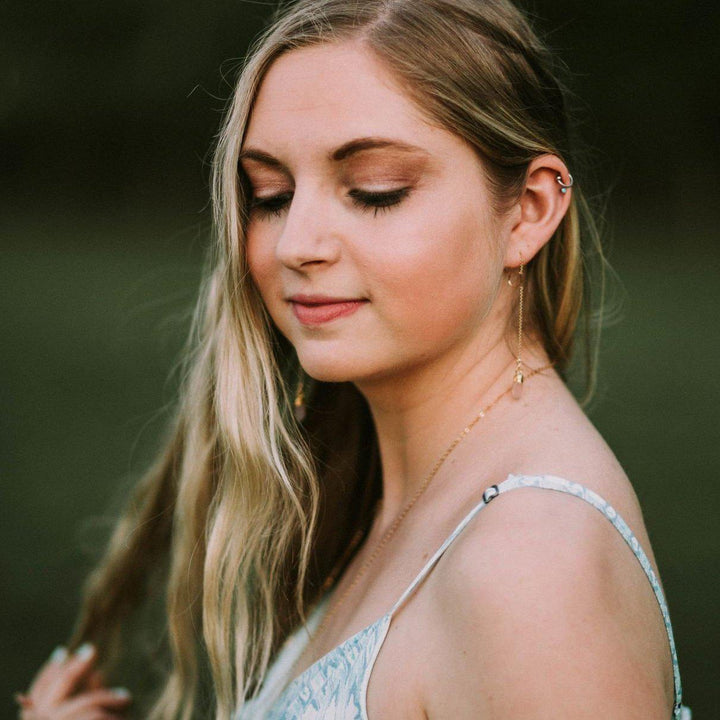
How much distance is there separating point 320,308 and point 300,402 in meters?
0.52

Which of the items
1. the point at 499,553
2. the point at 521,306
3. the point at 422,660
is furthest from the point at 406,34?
the point at 422,660

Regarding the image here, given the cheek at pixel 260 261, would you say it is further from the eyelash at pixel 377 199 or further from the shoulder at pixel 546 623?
the shoulder at pixel 546 623

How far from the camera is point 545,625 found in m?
1.23

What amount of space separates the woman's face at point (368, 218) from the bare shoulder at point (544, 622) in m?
0.39

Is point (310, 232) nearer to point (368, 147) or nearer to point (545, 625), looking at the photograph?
point (368, 147)

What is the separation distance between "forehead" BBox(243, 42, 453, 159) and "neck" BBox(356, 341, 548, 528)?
41 cm

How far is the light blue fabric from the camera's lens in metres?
1.43

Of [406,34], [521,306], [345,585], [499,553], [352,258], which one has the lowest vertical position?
[345,585]

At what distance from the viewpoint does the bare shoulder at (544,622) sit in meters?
1.22

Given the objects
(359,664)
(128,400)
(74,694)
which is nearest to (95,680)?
(74,694)

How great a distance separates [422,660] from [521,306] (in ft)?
2.39

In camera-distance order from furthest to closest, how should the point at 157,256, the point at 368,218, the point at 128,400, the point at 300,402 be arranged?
the point at 157,256 → the point at 128,400 → the point at 300,402 → the point at 368,218

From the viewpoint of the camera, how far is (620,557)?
1.37m

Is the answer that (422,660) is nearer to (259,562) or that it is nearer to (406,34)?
(259,562)
